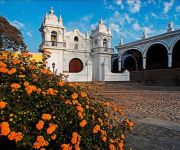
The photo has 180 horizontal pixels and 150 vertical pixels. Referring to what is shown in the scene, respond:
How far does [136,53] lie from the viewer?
1318 inches

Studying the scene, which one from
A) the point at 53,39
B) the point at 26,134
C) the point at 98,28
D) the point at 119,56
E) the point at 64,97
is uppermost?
the point at 98,28

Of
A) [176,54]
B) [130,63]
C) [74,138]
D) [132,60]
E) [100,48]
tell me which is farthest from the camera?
[130,63]

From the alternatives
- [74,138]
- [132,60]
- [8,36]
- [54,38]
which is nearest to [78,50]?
[54,38]

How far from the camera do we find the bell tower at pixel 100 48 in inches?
1250

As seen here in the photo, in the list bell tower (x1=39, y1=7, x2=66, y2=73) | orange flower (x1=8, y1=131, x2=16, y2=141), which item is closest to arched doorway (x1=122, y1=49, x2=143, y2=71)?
bell tower (x1=39, y1=7, x2=66, y2=73)

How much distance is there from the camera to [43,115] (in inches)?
72.0

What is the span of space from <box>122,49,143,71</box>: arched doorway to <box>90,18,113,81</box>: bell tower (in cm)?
366

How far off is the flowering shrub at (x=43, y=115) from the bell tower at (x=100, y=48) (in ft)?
91.4

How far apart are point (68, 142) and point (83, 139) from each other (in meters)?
0.17

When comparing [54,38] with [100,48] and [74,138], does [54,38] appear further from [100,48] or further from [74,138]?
[74,138]

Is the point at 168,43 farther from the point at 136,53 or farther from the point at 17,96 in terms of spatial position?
the point at 17,96

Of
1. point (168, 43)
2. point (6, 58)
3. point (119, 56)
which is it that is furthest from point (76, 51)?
point (6, 58)

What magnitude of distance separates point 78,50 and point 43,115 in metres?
31.5

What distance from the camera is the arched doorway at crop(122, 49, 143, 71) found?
33094 millimetres
